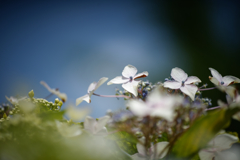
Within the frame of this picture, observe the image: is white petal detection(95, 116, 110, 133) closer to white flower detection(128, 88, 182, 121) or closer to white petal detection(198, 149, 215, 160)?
white flower detection(128, 88, 182, 121)

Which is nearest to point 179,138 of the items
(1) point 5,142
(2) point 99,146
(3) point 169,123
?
(3) point 169,123

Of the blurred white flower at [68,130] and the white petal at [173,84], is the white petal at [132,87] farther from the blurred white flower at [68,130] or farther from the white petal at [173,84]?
the blurred white flower at [68,130]

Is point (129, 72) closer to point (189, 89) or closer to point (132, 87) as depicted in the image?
point (132, 87)

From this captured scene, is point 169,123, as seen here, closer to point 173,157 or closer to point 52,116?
point 173,157

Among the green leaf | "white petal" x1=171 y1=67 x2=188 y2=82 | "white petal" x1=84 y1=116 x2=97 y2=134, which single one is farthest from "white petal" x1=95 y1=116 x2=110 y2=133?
"white petal" x1=171 y1=67 x2=188 y2=82

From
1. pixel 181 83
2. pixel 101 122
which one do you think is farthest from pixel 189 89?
pixel 101 122
